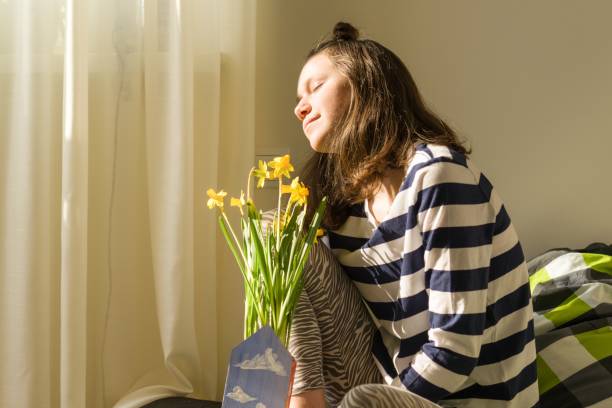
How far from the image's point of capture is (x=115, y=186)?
160cm

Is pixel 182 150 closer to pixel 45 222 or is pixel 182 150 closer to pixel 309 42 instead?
pixel 45 222

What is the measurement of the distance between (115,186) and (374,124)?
2.29ft

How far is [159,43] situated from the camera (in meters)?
1.60

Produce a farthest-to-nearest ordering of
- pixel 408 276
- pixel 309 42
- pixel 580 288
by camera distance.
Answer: pixel 309 42 → pixel 580 288 → pixel 408 276

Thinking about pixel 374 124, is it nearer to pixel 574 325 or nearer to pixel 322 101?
pixel 322 101

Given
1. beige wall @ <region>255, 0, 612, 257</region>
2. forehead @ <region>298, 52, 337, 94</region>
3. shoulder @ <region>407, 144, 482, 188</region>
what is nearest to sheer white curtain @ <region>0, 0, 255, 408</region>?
beige wall @ <region>255, 0, 612, 257</region>

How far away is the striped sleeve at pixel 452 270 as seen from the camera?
1035 millimetres

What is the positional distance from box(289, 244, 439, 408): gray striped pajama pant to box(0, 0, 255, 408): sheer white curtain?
19.3 inches

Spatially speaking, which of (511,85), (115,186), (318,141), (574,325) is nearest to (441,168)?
(318,141)

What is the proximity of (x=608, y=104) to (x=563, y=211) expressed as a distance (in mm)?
315

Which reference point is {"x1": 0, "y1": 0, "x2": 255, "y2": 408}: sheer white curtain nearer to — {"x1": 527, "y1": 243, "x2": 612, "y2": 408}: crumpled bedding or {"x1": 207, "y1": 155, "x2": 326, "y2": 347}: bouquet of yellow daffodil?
{"x1": 207, "y1": 155, "x2": 326, "y2": 347}: bouquet of yellow daffodil

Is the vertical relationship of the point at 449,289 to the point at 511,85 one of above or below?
below

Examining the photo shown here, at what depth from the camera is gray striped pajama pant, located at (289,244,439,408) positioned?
1.14 metres

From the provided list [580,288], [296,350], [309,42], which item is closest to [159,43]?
[309,42]
